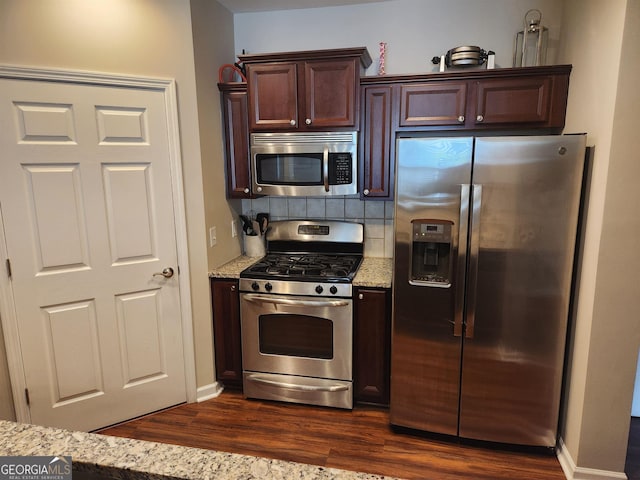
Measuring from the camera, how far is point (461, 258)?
2221 millimetres

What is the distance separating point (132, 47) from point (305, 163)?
1253 millimetres

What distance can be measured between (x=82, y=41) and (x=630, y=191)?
2.94m

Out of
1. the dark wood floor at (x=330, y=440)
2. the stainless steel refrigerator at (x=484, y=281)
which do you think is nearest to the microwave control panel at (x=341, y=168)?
the stainless steel refrigerator at (x=484, y=281)

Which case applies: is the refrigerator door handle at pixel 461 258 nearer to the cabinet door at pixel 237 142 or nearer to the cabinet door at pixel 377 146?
the cabinet door at pixel 377 146

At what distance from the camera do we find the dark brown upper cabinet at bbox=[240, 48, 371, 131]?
266cm

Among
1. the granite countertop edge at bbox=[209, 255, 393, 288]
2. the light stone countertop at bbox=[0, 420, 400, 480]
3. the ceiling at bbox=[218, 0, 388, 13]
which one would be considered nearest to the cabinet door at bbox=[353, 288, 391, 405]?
the granite countertop edge at bbox=[209, 255, 393, 288]

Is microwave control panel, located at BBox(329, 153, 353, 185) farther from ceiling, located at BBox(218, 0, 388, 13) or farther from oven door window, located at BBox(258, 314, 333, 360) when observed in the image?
ceiling, located at BBox(218, 0, 388, 13)

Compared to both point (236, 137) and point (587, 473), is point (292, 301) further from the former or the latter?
point (587, 473)

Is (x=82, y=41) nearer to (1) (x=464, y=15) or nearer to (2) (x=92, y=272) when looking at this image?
(2) (x=92, y=272)

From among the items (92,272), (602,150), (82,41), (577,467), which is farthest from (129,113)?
(577,467)

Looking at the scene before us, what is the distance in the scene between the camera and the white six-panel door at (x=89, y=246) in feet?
7.25

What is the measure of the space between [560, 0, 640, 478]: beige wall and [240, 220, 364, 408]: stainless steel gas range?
130cm

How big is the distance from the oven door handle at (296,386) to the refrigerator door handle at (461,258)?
90cm

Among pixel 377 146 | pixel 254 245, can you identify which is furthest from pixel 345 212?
pixel 254 245
